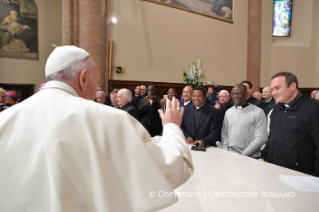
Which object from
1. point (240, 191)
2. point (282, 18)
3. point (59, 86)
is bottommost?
point (240, 191)

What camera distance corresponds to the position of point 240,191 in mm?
1704

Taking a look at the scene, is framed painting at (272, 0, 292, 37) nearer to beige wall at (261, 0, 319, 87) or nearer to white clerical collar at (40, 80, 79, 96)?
beige wall at (261, 0, 319, 87)

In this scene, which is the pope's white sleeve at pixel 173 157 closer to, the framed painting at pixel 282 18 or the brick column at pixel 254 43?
the brick column at pixel 254 43

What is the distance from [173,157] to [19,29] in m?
10.9

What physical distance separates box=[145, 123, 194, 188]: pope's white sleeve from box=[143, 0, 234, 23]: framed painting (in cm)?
868

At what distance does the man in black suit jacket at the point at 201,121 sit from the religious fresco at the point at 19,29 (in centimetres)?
893

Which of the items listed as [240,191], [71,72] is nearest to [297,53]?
[240,191]

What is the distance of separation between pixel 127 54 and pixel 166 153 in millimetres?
7500

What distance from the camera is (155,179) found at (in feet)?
3.31

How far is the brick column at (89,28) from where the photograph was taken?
7.22 m

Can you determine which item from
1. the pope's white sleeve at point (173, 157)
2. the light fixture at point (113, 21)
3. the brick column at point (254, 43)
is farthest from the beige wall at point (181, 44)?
the pope's white sleeve at point (173, 157)

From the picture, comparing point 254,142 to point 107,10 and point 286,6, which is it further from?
point 286,6

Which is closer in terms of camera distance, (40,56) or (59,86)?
(59,86)

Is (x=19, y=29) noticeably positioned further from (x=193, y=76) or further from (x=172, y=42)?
(x=193, y=76)
